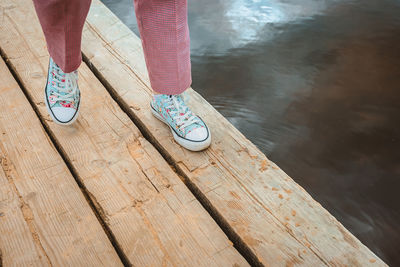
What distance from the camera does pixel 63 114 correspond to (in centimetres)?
105

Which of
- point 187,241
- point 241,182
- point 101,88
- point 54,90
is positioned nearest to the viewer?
point 187,241

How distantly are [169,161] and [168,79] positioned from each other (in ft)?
0.79

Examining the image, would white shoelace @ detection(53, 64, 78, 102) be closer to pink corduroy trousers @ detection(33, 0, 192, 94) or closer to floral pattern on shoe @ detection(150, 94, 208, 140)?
pink corduroy trousers @ detection(33, 0, 192, 94)

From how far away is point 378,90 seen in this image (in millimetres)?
1307

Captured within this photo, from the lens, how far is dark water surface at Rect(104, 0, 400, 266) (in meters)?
1.01

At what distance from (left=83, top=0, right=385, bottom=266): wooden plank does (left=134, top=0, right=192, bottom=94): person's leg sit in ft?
0.62

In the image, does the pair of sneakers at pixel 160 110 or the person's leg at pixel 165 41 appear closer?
the person's leg at pixel 165 41

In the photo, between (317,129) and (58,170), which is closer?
(58,170)

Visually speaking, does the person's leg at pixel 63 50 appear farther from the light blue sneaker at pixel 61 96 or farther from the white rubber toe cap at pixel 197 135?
the white rubber toe cap at pixel 197 135

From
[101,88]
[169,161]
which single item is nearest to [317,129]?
[169,161]

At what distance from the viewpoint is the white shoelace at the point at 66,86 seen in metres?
1.07

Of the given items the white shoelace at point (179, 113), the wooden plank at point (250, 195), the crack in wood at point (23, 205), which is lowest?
the crack in wood at point (23, 205)

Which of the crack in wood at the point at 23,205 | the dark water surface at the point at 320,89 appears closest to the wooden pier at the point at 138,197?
the crack in wood at the point at 23,205

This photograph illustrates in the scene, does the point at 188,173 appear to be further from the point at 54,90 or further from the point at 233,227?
the point at 54,90
